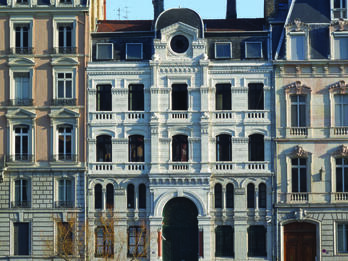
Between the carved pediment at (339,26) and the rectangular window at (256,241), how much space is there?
48.0ft

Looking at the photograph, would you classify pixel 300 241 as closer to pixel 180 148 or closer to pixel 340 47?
pixel 180 148

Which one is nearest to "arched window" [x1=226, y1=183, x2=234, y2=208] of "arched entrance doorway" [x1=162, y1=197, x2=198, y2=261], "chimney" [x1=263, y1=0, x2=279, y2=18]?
"arched entrance doorway" [x1=162, y1=197, x2=198, y2=261]

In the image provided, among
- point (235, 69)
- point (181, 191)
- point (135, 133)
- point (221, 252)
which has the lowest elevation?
point (221, 252)

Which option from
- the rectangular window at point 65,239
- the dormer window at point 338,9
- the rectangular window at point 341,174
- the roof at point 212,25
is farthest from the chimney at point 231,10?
the rectangular window at point 65,239

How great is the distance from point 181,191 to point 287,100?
9.66 m

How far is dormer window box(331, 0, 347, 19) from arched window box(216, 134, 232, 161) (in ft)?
37.3

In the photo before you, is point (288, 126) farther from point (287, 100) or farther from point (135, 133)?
point (135, 133)

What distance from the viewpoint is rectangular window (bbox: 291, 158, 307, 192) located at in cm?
6381

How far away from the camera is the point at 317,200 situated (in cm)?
6347

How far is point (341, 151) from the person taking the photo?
208ft

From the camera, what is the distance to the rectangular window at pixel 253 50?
212ft

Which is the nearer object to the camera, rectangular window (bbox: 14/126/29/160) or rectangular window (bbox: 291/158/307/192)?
rectangular window (bbox: 291/158/307/192)

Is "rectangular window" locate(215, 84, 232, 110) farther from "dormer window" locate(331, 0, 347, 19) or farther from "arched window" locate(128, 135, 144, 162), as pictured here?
→ "dormer window" locate(331, 0, 347, 19)

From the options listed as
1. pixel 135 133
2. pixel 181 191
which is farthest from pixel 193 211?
pixel 135 133
